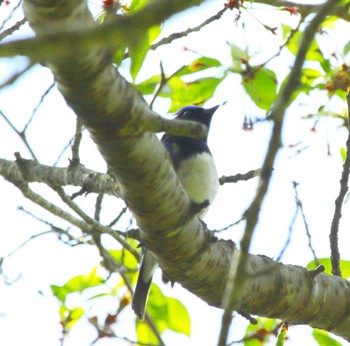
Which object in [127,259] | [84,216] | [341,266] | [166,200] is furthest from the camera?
[127,259]

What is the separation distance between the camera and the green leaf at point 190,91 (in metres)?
3.55

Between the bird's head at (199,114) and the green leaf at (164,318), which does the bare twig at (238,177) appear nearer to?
the green leaf at (164,318)

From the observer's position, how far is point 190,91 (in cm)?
359

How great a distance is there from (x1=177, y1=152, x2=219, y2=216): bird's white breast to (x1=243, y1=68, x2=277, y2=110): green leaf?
94cm

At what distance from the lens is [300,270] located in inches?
124

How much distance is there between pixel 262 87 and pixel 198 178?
1003mm

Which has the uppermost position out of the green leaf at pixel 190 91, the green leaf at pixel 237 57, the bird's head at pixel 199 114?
the bird's head at pixel 199 114

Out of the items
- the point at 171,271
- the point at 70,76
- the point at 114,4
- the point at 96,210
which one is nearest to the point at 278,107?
the point at 70,76

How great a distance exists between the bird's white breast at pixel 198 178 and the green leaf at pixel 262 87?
3.09ft

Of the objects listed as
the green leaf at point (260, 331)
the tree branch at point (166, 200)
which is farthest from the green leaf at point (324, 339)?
the green leaf at point (260, 331)

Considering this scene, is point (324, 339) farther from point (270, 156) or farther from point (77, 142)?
point (270, 156)

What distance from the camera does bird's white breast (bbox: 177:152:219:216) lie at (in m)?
4.36

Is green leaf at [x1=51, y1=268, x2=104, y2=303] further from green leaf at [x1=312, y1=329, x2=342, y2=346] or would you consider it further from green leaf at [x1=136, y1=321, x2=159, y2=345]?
green leaf at [x1=312, y1=329, x2=342, y2=346]

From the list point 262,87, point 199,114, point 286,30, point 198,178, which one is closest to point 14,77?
point 262,87
